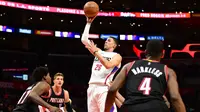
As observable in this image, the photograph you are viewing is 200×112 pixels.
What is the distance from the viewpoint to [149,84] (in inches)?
159

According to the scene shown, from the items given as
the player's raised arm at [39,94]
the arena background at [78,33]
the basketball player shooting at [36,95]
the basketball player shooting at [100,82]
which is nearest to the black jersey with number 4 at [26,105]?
the basketball player shooting at [36,95]

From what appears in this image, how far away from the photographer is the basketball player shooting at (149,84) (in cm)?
397

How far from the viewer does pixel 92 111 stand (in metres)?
6.88

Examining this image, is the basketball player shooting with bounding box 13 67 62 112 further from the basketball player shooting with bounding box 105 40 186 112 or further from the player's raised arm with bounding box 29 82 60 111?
the basketball player shooting with bounding box 105 40 186 112

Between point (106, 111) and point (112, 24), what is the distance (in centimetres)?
3121

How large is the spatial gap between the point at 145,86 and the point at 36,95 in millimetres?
2845

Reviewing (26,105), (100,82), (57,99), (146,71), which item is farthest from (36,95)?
(146,71)

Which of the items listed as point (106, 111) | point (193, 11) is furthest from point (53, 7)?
point (106, 111)

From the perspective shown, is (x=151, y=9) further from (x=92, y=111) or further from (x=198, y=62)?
(x=92, y=111)

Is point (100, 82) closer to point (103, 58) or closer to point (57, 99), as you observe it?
point (103, 58)

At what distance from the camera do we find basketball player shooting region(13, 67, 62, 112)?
20.8 feet

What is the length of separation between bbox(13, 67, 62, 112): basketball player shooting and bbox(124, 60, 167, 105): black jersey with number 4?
2.54 m

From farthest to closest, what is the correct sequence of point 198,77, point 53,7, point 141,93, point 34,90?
point 53,7 → point 198,77 → point 34,90 → point 141,93

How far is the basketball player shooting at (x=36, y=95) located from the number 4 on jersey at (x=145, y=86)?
265cm
